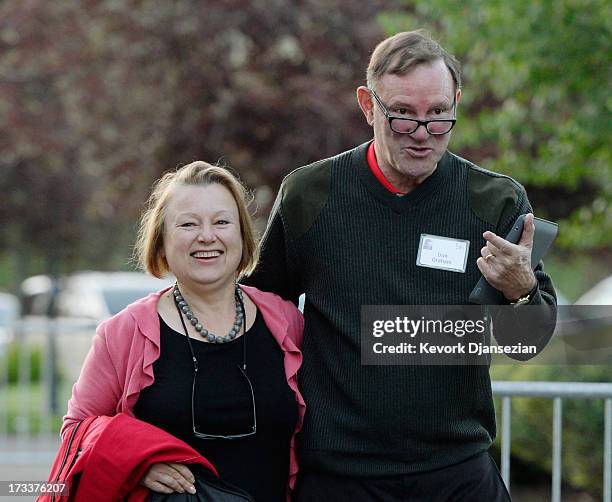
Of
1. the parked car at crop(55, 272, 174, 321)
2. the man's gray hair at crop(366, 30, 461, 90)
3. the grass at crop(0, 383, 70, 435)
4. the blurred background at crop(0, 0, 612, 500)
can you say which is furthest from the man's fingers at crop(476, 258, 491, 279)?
the parked car at crop(55, 272, 174, 321)

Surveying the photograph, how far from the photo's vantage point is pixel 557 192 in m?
13.1

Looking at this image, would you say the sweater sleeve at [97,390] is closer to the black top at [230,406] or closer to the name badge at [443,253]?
the black top at [230,406]

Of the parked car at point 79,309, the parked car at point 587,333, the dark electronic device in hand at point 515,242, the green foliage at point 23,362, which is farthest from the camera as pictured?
the green foliage at point 23,362

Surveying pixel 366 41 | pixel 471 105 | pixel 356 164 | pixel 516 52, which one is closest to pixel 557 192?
pixel 471 105

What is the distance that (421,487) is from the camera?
123 inches

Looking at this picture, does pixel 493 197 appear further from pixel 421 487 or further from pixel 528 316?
pixel 421 487

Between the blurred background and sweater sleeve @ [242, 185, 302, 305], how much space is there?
388 cm

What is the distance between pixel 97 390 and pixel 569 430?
471 centimetres

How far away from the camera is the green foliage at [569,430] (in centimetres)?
701

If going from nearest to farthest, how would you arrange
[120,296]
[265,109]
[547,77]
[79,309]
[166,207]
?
1. [166,207]
2. [547,77]
3. [265,109]
4. [120,296]
5. [79,309]

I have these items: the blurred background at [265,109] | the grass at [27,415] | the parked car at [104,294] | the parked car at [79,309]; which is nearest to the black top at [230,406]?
the parked car at [79,309]

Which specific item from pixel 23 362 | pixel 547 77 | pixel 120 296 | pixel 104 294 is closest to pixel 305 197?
pixel 547 77

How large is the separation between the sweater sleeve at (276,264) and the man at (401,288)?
162 mm

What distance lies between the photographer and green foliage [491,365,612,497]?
7012mm
